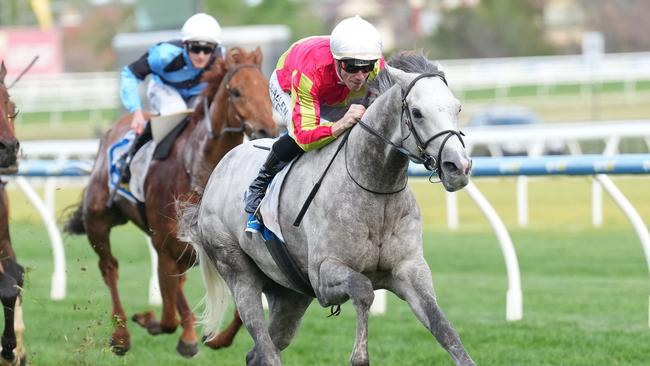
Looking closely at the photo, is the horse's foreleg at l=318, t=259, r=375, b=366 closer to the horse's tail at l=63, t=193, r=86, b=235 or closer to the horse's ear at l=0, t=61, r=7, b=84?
the horse's ear at l=0, t=61, r=7, b=84

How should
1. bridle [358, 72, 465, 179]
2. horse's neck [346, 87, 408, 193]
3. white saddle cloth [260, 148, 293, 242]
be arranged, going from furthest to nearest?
white saddle cloth [260, 148, 293, 242] < horse's neck [346, 87, 408, 193] < bridle [358, 72, 465, 179]

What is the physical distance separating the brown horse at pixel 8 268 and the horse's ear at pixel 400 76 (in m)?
2.07

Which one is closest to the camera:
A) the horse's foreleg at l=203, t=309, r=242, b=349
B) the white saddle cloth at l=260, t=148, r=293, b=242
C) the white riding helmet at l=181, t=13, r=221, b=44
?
the white saddle cloth at l=260, t=148, r=293, b=242

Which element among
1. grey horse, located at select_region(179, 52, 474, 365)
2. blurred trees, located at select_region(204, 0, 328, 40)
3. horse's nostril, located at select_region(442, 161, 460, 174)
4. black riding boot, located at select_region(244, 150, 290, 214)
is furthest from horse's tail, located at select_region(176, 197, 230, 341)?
blurred trees, located at select_region(204, 0, 328, 40)

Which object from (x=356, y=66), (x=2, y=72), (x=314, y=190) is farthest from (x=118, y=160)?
(x=356, y=66)

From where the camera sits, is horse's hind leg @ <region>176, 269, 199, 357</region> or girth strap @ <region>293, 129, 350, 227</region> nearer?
girth strap @ <region>293, 129, 350, 227</region>

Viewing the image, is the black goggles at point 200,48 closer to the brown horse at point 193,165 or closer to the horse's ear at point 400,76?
the brown horse at point 193,165

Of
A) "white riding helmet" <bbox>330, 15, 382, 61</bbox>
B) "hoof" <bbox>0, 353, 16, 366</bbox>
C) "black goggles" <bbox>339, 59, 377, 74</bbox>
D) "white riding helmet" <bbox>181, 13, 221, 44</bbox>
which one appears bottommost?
"hoof" <bbox>0, 353, 16, 366</bbox>

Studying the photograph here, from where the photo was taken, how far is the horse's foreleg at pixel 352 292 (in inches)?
178

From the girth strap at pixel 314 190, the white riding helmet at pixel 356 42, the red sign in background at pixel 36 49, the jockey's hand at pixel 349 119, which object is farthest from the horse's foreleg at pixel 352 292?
the red sign in background at pixel 36 49

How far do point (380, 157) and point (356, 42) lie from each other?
450 millimetres

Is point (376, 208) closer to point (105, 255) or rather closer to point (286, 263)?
point (286, 263)

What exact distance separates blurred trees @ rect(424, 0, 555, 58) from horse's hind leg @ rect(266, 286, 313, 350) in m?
40.8

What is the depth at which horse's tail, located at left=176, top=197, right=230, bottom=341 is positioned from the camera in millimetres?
6129
